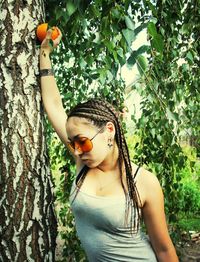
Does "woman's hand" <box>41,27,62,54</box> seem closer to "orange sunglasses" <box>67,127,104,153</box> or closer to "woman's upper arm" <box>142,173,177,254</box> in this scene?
"orange sunglasses" <box>67,127,104,153</box>

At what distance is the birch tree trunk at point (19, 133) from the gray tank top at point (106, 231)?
0.89 ft

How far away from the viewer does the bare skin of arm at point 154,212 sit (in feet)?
5.16

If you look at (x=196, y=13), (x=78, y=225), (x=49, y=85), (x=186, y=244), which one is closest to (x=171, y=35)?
(x=196, y=13)

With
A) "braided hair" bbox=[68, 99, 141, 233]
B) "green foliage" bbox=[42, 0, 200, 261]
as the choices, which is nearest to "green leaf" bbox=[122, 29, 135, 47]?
"braided hair" bbox=[68, 99, 141, 233]

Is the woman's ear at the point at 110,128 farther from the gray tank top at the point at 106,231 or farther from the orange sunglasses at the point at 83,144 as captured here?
the gray tank top at the point at 106,231

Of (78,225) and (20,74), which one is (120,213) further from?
(20,74)

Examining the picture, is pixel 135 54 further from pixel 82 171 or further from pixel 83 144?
pixel 82 171

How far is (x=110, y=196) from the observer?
1.57m

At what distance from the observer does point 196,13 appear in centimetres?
265

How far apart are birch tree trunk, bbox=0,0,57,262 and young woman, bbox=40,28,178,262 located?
0.88ft

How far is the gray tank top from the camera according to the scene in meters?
1.54

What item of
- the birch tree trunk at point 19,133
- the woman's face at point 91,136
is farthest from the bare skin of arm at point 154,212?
the birch tree trunk at point 19,133

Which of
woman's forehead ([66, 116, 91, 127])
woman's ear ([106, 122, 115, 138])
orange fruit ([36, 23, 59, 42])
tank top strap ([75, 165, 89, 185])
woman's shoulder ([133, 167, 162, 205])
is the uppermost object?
orange fruit ([36, 23, 59, 42])

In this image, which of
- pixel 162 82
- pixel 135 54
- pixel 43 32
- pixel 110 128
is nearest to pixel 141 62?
pixel 135 54
